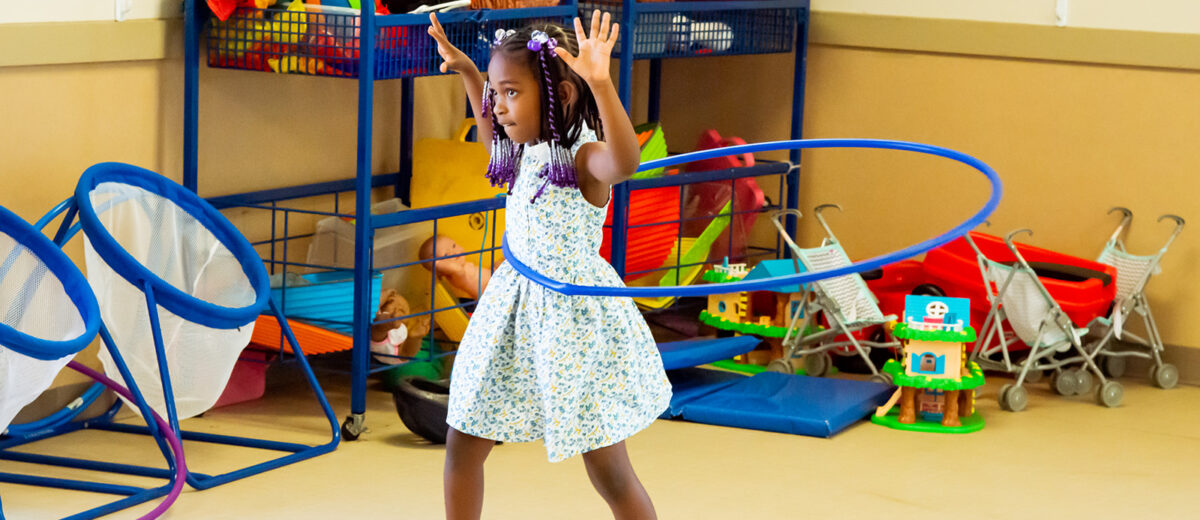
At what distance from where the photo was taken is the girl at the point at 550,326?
8.04ft

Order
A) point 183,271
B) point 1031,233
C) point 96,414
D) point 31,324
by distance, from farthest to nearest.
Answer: point 1031,233, point 96,414, point 183,271, point 31,324

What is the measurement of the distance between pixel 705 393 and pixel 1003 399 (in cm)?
88

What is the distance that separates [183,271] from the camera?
3508 mm

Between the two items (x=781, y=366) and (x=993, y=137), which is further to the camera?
(x=993, y=137)

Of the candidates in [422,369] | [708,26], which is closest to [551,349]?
[422,369]

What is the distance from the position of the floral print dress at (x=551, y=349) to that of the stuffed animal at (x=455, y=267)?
5.08ft

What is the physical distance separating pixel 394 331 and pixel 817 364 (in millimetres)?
1444

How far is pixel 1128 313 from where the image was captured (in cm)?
447

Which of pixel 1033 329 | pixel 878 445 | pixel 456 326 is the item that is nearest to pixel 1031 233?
pixel 1033 329

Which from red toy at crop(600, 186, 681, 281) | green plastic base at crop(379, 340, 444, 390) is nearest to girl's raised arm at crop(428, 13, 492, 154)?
green plastic base at crop(379, 340, 444, 390)

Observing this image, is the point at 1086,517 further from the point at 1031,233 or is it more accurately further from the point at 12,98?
the point at 12,98

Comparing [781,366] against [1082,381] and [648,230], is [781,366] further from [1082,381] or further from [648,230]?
[1082,381]

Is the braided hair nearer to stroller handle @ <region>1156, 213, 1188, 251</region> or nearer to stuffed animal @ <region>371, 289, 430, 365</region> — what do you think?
stuffed animal @ <region>371, 289, 430, 365</region>

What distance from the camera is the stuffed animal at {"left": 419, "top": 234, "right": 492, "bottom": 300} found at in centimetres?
415
